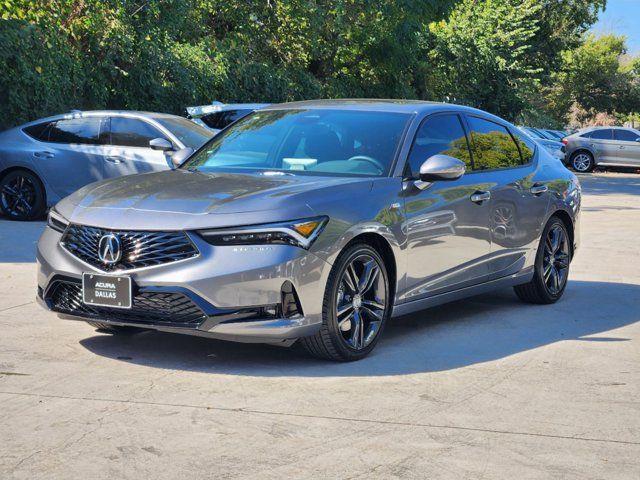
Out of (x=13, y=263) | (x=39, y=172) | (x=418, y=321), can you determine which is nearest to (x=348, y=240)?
(x=418, y=321)

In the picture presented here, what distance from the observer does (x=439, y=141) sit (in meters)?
7.68

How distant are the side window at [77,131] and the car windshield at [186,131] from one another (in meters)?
0.88

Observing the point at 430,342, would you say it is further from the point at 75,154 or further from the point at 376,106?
the point at 75,154

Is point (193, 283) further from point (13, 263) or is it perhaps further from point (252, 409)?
point (13, 263)

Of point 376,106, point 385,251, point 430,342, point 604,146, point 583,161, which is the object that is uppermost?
point 376,106

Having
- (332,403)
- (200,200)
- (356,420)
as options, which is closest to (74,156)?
(200,200)

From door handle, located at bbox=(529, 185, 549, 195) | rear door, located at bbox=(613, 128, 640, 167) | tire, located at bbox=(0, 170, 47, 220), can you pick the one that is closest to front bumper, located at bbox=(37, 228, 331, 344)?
door handle, located at bbox=(529, 185, 549, 195)

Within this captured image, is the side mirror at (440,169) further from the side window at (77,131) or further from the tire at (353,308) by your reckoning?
the side window at (77,131)

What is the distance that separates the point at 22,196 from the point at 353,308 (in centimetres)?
931

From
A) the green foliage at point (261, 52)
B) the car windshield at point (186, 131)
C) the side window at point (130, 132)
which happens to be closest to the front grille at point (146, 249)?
the car windshield at point (186, 131)

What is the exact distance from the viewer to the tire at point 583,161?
119 feet

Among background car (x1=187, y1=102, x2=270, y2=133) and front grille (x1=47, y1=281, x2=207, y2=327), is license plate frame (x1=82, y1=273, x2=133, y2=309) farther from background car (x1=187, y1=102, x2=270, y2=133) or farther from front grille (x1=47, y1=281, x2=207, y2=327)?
background car (x1=187, y1=102, x2=270, y2=133)

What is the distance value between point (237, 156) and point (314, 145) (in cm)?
58

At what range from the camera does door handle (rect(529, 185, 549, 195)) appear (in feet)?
28.3
